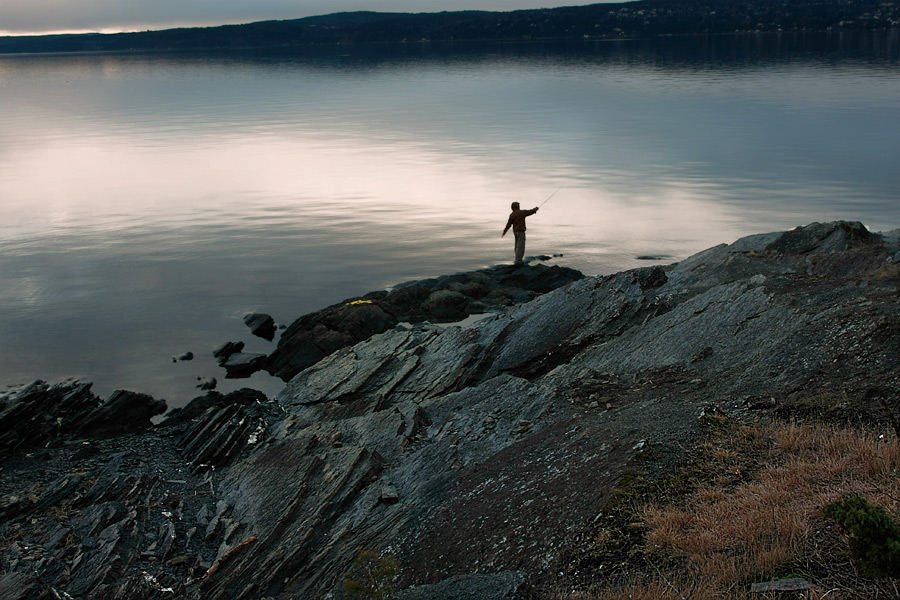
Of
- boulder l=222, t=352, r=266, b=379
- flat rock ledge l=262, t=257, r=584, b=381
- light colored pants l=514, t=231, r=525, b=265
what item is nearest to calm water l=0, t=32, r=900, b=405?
boulder l=222, t=352, r=266, b=379

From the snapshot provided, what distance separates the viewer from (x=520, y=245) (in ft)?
100

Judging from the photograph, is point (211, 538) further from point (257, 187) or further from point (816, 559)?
point (257, 187)

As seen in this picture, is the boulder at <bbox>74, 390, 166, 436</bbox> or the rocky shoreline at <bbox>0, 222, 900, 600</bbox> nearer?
the rocky shoreline at <bbox>0, 222, 900, 600</bbox>

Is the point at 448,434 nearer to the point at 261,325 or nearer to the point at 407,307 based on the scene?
the point at 407,307

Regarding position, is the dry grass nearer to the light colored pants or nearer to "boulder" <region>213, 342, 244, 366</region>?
"boulder" <region>213, 342, 244, 366</region>

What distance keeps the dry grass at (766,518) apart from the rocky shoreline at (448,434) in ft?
2.91

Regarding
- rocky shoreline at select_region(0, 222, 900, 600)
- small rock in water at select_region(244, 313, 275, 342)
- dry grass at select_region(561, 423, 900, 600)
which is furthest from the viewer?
small rock in water at select_region(244, 313, 275, 342)

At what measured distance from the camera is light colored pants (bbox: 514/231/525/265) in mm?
30328

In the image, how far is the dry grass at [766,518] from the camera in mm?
7918

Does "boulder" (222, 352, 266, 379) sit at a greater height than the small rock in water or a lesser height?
lesser

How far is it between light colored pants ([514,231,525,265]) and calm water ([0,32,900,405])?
2.04 metres

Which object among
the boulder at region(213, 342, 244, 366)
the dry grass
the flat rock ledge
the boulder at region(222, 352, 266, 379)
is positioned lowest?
the boulder at region(222, 352, 266, 379)

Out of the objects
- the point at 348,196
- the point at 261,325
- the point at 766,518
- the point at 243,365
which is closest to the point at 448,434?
the point at 766,518

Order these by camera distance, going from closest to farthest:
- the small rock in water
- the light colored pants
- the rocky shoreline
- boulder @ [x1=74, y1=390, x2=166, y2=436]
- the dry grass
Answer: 1. the dry grass
2. the rocky shoreline
3. boulder @ [x1=74, y1=390, x2=166, y2=436]
4. the small rock in water
5. the light colored pants
